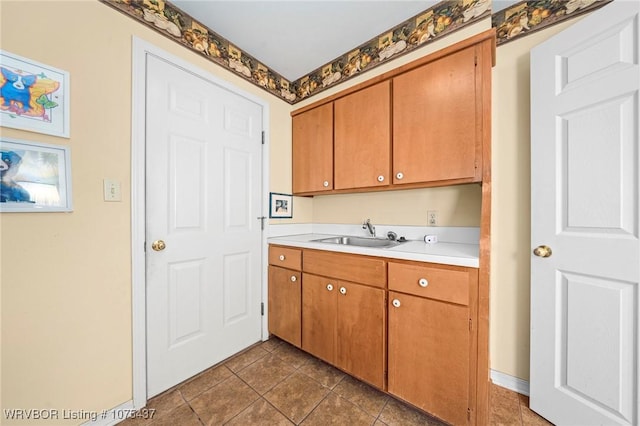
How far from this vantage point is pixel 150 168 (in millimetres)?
1342

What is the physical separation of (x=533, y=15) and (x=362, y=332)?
2171 mm

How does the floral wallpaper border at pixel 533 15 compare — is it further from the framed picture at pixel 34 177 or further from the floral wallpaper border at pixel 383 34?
the framed picture at pixel 34 177

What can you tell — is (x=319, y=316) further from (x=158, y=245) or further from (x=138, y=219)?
(x=138, y=219)

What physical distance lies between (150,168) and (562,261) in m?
2.33

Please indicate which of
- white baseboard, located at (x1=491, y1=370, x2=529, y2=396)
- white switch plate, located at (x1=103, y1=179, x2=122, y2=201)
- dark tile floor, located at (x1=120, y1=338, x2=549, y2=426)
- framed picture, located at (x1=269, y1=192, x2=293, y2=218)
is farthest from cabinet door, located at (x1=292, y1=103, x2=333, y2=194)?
white baseboard, located at (x1=491, y1=370, x2=529, y2=396)

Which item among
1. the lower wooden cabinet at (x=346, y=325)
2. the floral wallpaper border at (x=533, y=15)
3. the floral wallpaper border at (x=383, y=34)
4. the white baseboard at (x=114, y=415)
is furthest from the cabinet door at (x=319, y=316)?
the floral wallpaper border at (x=533, y=15)

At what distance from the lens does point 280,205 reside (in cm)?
212

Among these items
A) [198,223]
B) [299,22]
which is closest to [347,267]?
[198,223]

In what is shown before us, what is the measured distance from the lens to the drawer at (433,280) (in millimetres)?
1060

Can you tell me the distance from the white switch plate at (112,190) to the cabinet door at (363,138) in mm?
1389

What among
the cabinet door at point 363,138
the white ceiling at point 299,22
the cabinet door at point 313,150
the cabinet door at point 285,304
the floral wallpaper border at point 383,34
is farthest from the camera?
the cabinet door at point 313,150

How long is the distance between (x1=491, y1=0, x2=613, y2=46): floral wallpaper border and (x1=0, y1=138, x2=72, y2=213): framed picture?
254cm

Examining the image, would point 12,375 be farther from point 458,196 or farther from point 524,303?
point 524,303

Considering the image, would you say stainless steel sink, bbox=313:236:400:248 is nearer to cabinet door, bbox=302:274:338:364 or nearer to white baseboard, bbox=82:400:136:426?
cabinet door, bbox=302:274:338:364
